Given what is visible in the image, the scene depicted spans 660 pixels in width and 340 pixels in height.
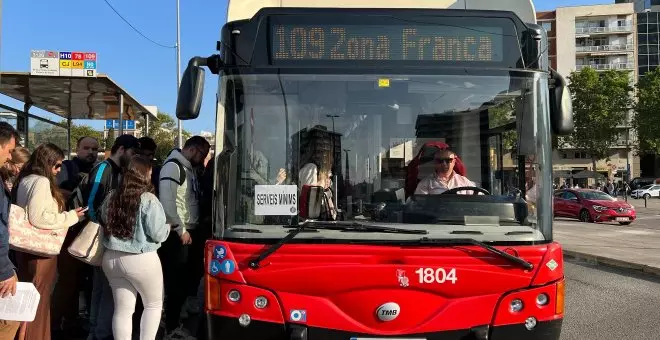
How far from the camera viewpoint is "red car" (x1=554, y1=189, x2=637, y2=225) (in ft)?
74.6

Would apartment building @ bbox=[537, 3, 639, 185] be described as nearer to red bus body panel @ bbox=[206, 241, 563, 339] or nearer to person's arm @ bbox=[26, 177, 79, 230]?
red bus body panel @ bbox=[206, 241, 563, 339]

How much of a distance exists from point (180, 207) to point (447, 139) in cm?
267

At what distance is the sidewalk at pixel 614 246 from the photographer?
10430 mm

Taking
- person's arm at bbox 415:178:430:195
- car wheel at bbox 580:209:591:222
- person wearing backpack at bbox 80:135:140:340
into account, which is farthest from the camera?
car wheel at bbox 580:209:591:222

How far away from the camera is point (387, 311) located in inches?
135

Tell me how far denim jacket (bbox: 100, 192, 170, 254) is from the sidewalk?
8715 millimetres

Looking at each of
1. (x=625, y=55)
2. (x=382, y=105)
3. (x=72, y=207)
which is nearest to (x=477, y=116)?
(x=382, y=105)

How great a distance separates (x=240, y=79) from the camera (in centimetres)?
375

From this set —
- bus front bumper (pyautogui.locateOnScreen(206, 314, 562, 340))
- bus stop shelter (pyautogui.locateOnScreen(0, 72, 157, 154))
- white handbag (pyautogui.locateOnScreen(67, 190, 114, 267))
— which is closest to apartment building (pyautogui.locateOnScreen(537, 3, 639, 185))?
bus stop shelter (pyautogui.locateOnScreen(0, 72, 157, 154))

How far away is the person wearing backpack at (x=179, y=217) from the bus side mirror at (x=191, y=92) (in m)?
1.51

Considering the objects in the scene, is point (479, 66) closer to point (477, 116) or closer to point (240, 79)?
point (477, 116)

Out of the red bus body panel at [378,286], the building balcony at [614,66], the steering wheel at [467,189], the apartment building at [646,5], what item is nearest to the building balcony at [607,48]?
the building balcony at [614,66]

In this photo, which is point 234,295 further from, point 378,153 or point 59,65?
point 59,65

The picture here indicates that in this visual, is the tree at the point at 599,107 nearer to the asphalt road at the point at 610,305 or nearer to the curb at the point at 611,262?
the curb at the point at 611,262
